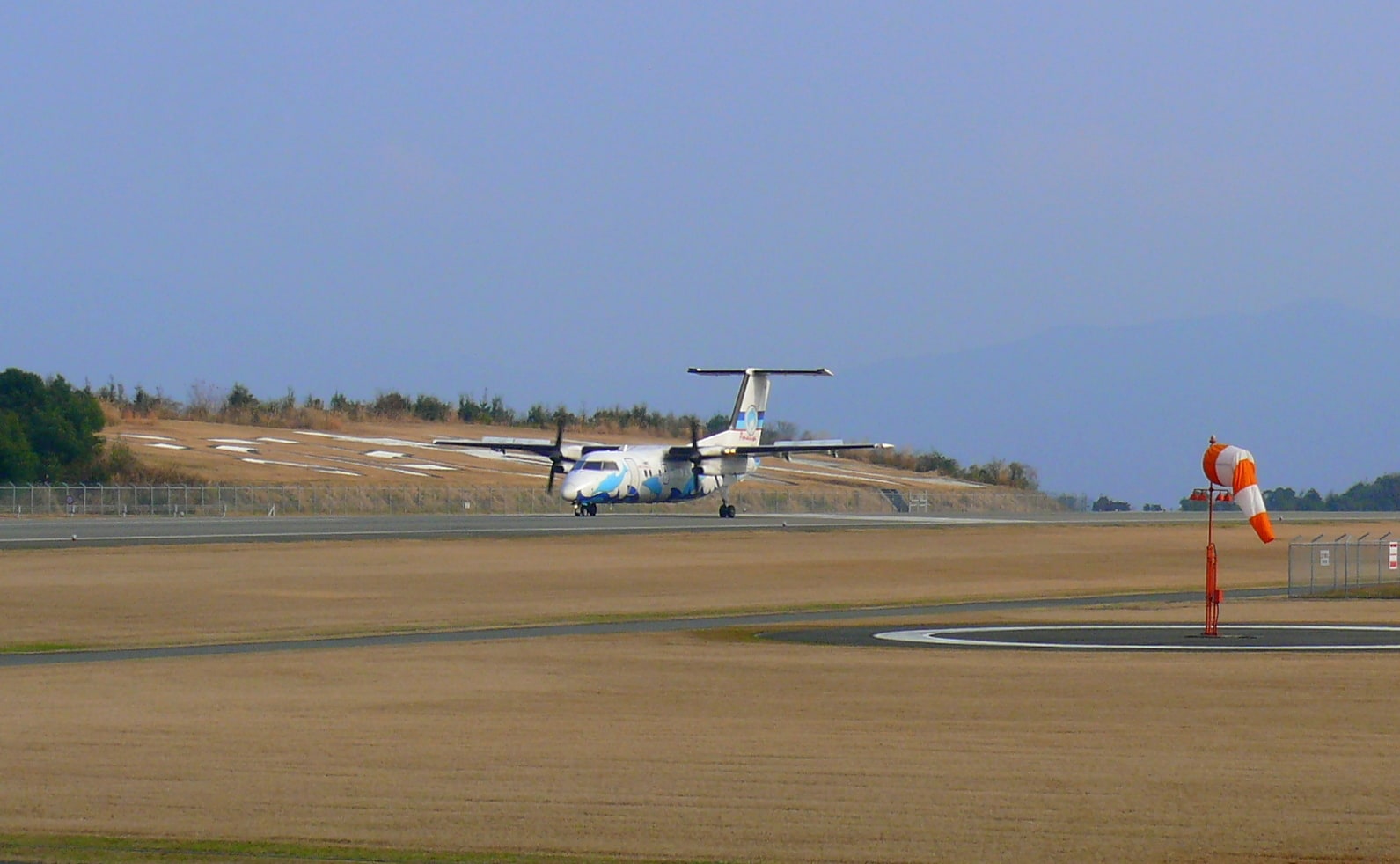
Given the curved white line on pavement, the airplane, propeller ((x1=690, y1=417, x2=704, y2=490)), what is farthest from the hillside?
the curved white line on pavement

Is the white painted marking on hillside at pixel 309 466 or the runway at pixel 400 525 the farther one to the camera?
the white painted marking on hillside at pixel 309 466

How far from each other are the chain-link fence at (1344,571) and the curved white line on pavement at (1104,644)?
337 inches

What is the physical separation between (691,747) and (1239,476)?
506 inches

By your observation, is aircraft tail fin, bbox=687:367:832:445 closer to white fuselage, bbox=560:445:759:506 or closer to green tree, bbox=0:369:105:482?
white fuselage, bbox=560:445:759:506

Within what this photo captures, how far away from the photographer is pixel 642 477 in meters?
69.1

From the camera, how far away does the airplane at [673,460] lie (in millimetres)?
66875

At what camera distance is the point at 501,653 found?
23359mm

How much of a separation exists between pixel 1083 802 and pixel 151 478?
260 feet

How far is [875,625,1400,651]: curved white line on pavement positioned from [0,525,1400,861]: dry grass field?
3.72 ft

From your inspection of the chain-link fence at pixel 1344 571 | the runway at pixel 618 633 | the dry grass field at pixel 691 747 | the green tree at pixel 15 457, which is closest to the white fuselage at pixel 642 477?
the green tree at pixel 15 457

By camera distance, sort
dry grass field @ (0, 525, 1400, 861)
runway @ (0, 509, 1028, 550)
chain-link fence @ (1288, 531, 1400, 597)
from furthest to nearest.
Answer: runway @ (0, 509, 1028, 550), chain-link fence @ (1288, 531, 1400, 597), dry grass field @ (0, 525, 1400, 861)

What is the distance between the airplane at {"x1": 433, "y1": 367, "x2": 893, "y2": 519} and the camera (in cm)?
6688

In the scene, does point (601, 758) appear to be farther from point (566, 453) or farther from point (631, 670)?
point (566, 453)

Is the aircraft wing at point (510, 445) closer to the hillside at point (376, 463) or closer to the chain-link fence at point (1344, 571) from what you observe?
the hillside at point (376, 463)
